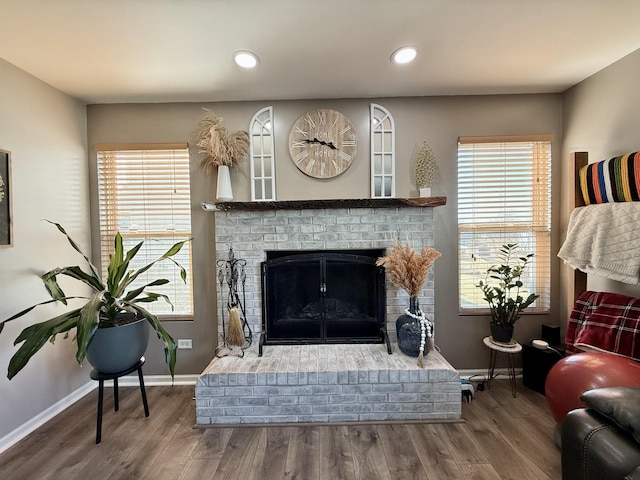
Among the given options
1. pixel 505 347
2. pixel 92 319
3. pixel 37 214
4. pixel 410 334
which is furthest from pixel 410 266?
pixel 37 214

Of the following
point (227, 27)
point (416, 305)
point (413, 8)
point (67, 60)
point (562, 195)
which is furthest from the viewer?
point (562, 195)

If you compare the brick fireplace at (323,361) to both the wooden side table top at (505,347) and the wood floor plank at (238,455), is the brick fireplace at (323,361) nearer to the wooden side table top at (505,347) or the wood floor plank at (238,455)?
the wood floor plank at (238,455)

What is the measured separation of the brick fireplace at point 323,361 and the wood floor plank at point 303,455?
105 millimetres

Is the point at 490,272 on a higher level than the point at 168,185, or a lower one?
lower

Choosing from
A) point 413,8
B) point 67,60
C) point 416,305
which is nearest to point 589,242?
point 416,305

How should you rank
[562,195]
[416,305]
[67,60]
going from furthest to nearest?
1. [562,195]
2. [416,305]
3. [67,60]

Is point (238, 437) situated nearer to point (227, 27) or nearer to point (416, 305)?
point (416, 305)

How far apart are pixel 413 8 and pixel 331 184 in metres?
1.30

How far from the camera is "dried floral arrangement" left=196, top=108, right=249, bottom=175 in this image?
237 cm

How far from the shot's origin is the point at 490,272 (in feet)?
8.31

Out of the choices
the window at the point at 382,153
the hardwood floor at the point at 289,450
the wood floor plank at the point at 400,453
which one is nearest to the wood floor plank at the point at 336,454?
the hardwood floor at the point at 289,450

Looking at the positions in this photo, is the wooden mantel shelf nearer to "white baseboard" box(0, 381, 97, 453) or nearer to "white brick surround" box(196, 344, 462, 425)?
"white brick surround" box(196, 344, 462, 425)

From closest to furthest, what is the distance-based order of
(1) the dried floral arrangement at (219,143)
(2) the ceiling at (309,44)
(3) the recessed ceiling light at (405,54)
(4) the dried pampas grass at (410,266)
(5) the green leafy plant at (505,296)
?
(2) the ceiling at (309,44)
(3) the recessed ceiling light at (405,54)
(4) the dried pampas grass at (410,266)
(5) the green leafy plant at (505,296)
(1) the dried floral arrangement at (219,143)

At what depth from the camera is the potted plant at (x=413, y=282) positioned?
210cm
